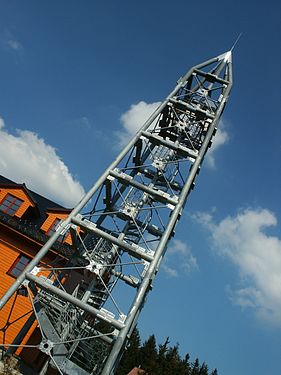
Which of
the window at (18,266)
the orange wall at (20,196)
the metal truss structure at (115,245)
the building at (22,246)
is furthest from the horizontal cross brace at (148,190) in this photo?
the orange wall at (20,196)

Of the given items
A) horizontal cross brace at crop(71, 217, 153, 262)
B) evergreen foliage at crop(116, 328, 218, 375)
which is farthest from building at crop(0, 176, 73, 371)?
evergreen foliage at crop(116, 328, 218, 375)

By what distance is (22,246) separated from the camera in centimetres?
2278

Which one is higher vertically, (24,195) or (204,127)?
(204,127)

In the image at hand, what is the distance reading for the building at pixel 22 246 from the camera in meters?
19.6

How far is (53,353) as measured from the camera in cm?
1057

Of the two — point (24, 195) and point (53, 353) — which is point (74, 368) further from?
point (24, 195)

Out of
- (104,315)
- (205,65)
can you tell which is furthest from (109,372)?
(205,65)

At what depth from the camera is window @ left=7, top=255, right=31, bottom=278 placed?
21.8 meters

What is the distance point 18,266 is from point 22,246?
1.35m

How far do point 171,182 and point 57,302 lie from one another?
7199 mm

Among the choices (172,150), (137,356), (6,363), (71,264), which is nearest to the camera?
(6,363)

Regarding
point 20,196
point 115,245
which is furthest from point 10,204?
point 115,245

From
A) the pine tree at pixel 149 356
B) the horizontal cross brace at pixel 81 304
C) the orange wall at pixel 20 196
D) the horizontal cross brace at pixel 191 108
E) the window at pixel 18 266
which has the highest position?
the horizontal cross brace at pixel 191 108

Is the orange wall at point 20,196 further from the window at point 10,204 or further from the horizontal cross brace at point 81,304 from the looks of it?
the horizontal cross brace at point 81,304
